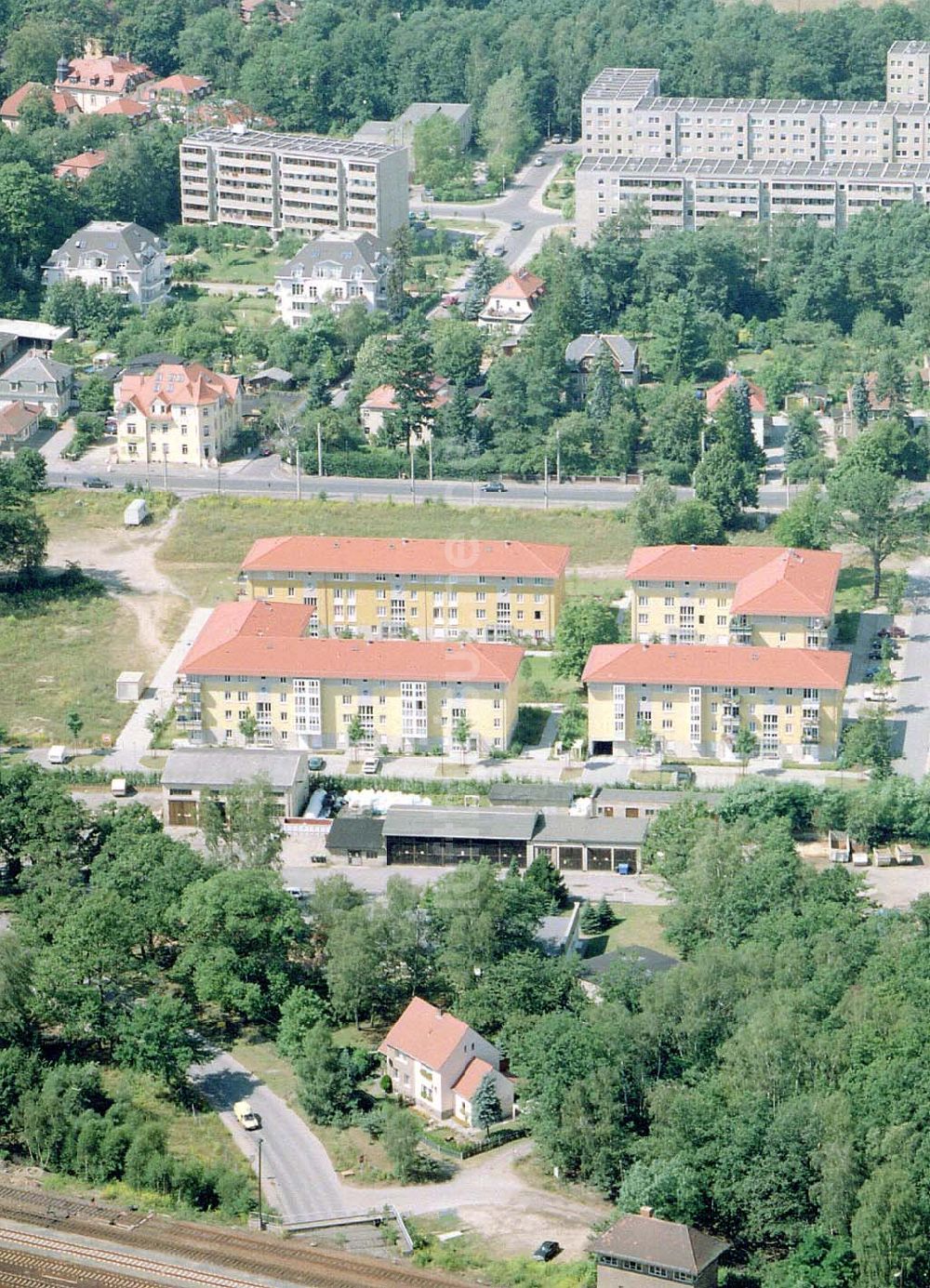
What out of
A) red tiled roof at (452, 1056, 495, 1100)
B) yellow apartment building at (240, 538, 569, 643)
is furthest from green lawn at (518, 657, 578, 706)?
red tiled roof at (452, 1056, 495, 1100)

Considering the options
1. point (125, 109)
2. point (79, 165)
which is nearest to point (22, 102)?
point (125, 109)

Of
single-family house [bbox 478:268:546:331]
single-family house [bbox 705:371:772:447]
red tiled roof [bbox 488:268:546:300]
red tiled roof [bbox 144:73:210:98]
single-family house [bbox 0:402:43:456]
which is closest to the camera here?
single-family house [bbox 705:371:772:447]

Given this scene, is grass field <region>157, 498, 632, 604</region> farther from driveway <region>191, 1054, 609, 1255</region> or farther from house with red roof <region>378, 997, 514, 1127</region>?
driveway <region>191, 1054, 609, 1255</region>

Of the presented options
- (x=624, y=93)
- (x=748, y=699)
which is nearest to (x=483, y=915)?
(x=748, y=699)

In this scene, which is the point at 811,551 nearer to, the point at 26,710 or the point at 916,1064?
the point at 26,710

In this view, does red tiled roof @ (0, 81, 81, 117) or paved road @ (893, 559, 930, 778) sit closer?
paved road @ (893, 559, 930, 778)

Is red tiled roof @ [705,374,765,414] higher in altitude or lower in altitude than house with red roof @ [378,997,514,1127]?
higher

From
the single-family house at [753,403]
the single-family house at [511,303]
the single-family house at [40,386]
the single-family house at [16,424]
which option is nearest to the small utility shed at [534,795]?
the single-family house at [753,403]
